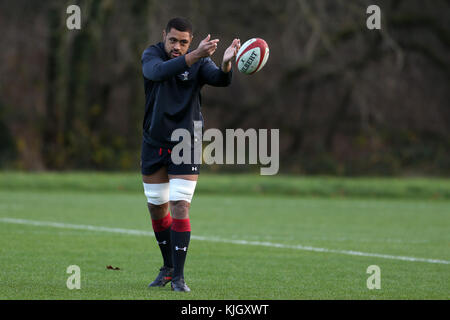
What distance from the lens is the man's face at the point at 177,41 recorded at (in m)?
7.22

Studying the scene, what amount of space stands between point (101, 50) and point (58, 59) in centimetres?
192

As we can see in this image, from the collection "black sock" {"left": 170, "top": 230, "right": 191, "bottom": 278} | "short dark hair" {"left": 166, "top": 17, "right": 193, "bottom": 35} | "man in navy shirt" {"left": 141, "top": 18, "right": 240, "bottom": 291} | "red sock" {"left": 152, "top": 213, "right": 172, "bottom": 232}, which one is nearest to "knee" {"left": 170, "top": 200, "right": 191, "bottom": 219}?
"man in navy shirt" {"left": 141, "top": 18, "right": 240, "bottom": 291}

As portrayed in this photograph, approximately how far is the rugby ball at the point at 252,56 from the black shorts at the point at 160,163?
3.00 ft

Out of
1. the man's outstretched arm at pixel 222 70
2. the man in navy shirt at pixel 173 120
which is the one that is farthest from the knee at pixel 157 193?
the man's outstretched arm at pixel 222 70

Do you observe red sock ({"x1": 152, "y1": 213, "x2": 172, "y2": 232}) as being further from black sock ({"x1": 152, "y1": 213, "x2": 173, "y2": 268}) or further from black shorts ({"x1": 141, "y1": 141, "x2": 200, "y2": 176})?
black shorts ({"x1": 141, "y1": 141, "x2": 200, "y2": 176})

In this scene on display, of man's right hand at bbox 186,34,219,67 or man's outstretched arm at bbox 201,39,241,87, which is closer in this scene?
man's right hand at bbox 186,34,219,67

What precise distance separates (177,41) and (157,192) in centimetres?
137

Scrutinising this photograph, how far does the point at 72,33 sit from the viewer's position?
83.1 feet

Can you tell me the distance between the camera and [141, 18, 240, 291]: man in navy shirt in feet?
23.2

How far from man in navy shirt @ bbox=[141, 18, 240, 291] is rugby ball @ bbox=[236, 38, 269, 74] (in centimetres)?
15

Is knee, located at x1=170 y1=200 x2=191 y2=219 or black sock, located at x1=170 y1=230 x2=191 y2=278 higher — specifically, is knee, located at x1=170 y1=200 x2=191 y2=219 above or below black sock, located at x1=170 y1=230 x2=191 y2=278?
above

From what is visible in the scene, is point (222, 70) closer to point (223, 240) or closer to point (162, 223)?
point (162, 223)

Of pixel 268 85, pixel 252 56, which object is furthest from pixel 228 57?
pixel 268 85

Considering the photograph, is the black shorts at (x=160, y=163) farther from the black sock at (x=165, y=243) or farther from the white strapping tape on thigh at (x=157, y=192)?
the black sock at (x=165, y=243)
